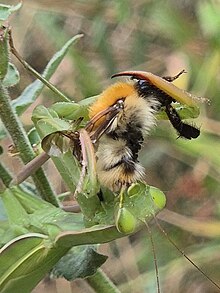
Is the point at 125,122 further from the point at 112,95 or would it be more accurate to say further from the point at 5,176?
the point at 5,176

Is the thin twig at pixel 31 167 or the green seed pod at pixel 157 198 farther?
the thin twig at pixel 31 167

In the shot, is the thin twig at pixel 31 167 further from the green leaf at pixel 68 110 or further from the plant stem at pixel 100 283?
the plant stem at pixel 100 283

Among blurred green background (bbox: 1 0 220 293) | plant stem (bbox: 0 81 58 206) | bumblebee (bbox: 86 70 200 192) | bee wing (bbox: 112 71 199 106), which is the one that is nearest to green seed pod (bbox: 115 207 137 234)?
bumblebee (bbox: 86 70 200 192)

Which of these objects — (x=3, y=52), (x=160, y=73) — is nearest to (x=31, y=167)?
(x=3, y=52)

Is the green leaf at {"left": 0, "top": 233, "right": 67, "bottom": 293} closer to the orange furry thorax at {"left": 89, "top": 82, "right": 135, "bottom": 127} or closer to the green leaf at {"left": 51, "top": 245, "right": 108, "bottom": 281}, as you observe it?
the green leaf at {"left": 51, "top": 245, "right": 108, "bottom": 281}

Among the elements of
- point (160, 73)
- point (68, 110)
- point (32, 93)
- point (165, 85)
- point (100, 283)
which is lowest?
point (160, 73)

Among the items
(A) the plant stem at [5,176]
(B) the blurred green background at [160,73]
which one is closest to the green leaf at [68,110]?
(A) the plant stem at [5,176]

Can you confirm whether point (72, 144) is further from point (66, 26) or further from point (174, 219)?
point (66, 26)
